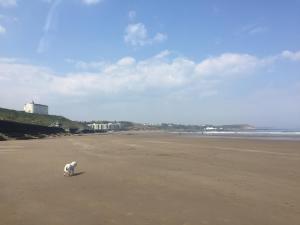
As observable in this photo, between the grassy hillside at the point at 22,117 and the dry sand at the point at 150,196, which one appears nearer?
the dry sand at the point at 150,196

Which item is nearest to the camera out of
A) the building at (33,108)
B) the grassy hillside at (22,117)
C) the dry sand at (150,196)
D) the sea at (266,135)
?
the dry sand at (150,196)

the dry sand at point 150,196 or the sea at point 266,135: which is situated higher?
the sea at point 266,135

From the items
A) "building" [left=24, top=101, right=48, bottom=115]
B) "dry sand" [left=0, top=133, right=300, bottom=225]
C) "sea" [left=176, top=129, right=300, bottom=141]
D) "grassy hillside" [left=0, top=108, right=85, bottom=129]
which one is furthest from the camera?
"building" [left=24, top=101, right=48, bottom=115]

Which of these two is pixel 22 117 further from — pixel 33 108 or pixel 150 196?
pixel 150 196

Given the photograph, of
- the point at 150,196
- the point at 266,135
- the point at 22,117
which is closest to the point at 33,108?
the point at 22,117

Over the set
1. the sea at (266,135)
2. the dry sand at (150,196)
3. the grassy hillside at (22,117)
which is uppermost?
the grassy hillside at (22,117)

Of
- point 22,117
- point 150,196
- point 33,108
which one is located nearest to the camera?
point 150,196

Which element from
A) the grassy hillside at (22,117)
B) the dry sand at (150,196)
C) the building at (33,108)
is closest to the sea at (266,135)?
the dry sand at (150,196)

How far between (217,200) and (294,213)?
1.74 meters

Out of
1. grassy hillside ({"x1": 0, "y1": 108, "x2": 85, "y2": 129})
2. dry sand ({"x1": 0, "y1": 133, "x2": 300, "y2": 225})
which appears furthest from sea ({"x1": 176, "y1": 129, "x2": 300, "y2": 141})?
grassy hillside ({"x1": 0, "y1": 108, "x2": 85, "y2": 129})

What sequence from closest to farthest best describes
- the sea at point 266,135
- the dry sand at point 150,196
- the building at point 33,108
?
the dry sand at point 150,196, the sea at point 266,135, the building at point 33,108

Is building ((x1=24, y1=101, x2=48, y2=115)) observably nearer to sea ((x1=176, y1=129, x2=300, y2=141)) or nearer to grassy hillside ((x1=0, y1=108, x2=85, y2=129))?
grassy hillside ((x1=0, y1=108, x2=85, y2=129))

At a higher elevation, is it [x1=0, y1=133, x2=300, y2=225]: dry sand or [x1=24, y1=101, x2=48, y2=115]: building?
[x1=24, y1=101, x2=48, y2=115]: building

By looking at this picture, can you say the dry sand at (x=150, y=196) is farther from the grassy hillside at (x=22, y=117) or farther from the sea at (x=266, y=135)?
the grassy hillside at (x=22, y=117)
